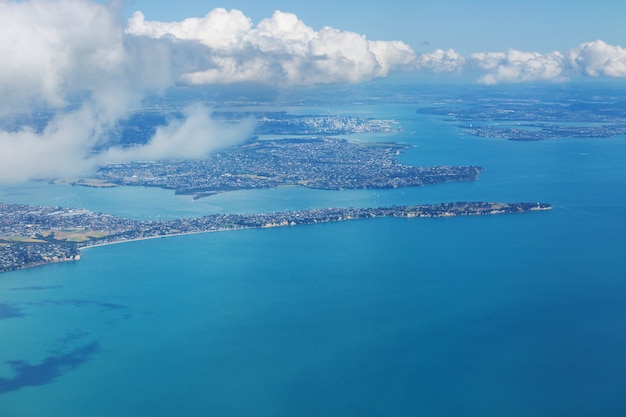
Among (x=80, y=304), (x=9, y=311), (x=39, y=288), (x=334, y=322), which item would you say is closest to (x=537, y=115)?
(x=334, y=322)

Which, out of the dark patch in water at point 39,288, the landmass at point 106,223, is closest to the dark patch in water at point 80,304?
the dark patch in water at point 39,288

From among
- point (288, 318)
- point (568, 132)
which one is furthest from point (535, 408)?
point (568, 132)

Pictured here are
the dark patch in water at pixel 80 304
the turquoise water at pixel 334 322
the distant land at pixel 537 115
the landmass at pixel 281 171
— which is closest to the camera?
the turquoise water at pixel 334 322

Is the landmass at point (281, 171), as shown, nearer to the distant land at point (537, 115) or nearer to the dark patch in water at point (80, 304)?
the distant land at point (537, 115)

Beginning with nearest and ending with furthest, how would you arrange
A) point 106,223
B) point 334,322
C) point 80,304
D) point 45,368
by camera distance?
1. point 45,368
2. point 334,322
3. point 80,304
4. point 106,223

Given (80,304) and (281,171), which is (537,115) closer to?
(281,171)

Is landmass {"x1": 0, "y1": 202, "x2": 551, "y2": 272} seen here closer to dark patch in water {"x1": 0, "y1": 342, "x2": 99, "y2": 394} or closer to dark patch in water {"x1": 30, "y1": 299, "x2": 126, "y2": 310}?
dark patch in water {"x1": 30, "y1": 299, "x2": 126, "y2": 310}

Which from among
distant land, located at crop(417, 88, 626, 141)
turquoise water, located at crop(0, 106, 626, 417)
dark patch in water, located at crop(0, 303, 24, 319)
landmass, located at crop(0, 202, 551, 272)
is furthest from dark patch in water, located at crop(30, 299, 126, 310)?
distant land, located at crop(417, 88, 626, 141)
